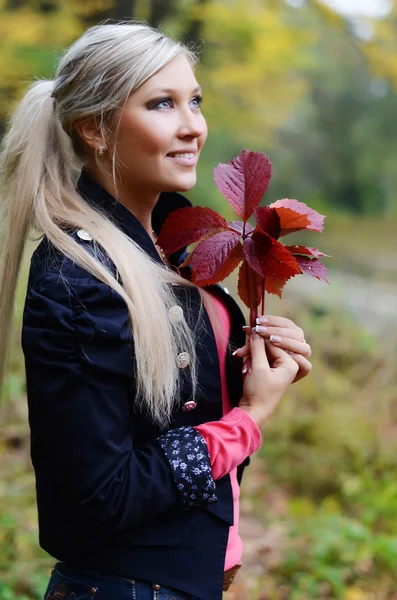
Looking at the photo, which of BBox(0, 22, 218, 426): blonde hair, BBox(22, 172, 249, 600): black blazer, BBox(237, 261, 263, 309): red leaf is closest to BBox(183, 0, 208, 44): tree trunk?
BBox(0, 22, 218, 426): blonde hair

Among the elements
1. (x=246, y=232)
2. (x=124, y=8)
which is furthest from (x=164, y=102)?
(x=124, y=8)

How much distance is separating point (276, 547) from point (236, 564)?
7.47 ft

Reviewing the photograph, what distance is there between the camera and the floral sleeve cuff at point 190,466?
1.32 meters

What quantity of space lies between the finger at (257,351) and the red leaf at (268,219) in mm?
226

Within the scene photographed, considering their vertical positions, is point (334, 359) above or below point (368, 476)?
below

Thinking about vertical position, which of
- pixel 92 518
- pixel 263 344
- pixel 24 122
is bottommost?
pixel 92 518

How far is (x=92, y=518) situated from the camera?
1.27m

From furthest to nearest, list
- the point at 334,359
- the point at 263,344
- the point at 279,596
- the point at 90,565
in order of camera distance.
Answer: the point at 334,359 → the point at 279,596 → the point at 263,344 → the point at 90,565

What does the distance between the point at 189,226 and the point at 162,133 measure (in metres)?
0.21

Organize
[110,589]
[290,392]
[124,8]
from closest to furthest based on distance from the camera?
1. [110,589]
2. [124,8]
3. [290,392]

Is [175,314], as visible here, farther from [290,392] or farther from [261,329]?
[290,392]

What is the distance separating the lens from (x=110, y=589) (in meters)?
1.36

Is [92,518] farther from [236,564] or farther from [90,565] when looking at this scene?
[236,564]

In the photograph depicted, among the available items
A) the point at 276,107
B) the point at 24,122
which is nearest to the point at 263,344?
the point at 24,122
